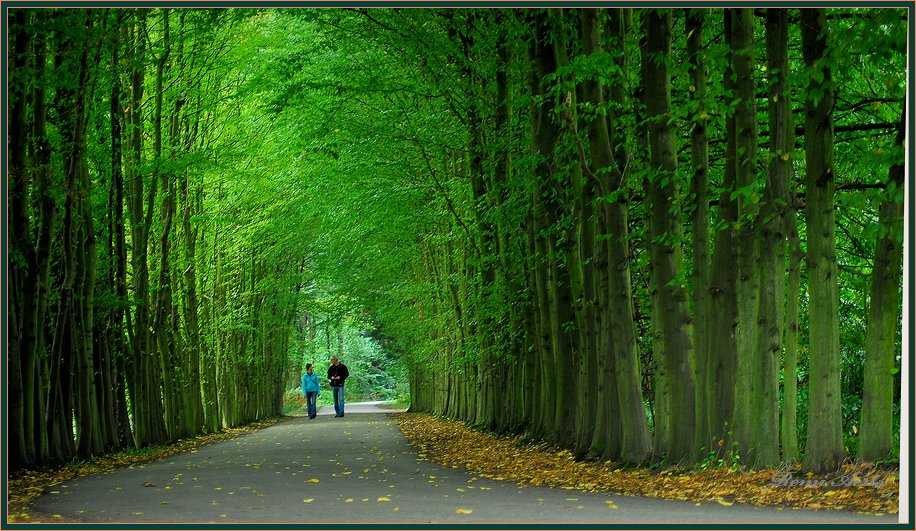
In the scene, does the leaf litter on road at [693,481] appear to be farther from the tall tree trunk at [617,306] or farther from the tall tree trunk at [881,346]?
the tall tree trunk at [881,346]

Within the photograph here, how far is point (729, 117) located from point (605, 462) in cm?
446

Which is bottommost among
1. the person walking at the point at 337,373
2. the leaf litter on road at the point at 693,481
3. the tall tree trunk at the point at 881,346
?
the person walking at the point at 337,373

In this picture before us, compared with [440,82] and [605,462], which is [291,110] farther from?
[605,462]

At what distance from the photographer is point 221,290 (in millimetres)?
33500

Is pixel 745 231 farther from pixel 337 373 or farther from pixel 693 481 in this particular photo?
pixel 337 373

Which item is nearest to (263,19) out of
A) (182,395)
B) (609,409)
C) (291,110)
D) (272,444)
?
(291,110)

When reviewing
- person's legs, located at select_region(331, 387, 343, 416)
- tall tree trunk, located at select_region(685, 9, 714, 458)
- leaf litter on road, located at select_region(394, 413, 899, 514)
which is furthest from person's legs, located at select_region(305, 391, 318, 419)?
tall tree trunk, located at select_region(685, 9, 714, 458)

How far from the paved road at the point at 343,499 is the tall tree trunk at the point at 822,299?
1.79 meters

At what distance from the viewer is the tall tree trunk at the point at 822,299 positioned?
1016cm

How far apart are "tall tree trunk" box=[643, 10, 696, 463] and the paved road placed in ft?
6.81

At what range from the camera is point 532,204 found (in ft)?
60.5
